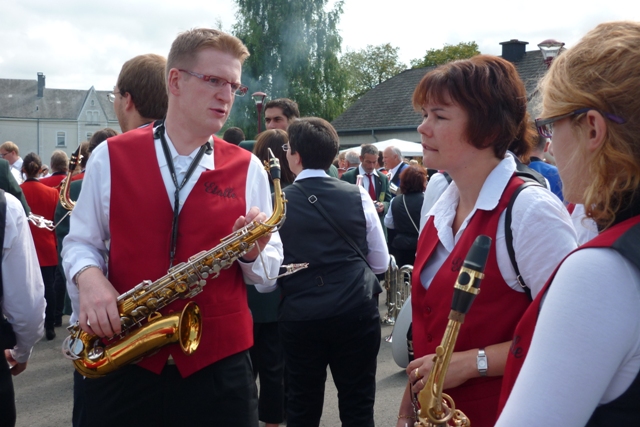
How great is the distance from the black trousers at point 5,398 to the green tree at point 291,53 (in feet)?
112

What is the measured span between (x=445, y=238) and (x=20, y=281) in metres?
2.12

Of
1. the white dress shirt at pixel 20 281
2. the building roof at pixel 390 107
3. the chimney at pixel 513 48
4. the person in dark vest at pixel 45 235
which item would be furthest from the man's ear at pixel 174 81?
the chimney at pixel 513 48

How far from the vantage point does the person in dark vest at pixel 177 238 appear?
2.60 metres

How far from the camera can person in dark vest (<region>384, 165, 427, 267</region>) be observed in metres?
8.32

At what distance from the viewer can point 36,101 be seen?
258ft

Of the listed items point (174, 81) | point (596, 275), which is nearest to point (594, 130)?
point (596, 275)

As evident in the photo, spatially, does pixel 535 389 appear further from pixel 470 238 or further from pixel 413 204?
pixel 413 204

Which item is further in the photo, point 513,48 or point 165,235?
point 513,48

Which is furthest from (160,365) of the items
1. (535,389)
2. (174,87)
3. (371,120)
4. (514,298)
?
(371,120)

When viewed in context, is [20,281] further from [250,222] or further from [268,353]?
[268,353]

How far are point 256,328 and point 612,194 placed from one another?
385 centimetres

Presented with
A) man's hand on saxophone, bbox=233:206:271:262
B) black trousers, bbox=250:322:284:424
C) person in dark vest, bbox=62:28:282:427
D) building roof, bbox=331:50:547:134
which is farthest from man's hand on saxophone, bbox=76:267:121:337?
building roof, bbox=331:50:547:134

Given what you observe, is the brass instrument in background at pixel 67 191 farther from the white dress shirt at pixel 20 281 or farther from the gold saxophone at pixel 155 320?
the gold saxophone at pixel 155 320

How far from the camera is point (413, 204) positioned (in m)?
8.34
